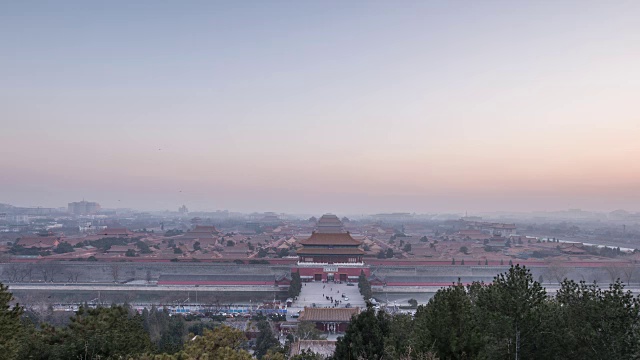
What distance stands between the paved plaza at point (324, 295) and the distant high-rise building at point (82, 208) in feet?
399

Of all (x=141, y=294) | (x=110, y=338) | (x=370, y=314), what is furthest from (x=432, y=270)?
(x=110, y=338)

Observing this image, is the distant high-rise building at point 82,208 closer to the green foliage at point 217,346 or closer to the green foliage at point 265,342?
the green foliage at point 265,342

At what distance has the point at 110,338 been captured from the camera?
7805 millimetres

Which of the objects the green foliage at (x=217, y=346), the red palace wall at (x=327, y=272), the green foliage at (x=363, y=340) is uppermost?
the green foliage at (x=217, y=346)

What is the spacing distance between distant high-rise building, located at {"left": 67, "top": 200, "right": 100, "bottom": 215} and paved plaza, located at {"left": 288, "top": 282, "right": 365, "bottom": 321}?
4782 inches

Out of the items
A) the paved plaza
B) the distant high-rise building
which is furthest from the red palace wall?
the distant high-rise building

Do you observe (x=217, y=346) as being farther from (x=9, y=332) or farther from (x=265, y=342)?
(x=265, y=342)

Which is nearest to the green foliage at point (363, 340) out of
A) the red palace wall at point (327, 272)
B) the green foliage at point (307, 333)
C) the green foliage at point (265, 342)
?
the green foliage at point (265, 342)

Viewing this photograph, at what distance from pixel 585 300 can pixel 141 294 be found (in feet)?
77.6

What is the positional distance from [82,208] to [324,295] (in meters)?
125

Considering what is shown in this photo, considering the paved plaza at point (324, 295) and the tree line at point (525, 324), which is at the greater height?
the tree line at point (525, 324)

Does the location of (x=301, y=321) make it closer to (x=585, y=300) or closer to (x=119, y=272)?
(x=585, y=300)

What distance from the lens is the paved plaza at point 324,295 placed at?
24.0m

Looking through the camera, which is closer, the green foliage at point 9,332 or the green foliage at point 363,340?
the green foliage at point 9,332
